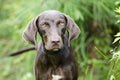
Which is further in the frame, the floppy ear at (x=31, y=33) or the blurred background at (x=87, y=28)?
the blurred background at (x=87, y=28)

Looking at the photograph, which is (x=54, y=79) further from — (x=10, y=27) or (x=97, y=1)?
(x=10, y=27)

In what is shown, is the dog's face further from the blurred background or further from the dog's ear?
the blurred background

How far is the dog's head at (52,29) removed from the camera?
6.46m

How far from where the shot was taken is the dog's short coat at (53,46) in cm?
658

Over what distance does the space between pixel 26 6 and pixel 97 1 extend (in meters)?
1.51

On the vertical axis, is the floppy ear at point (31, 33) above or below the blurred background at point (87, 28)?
above

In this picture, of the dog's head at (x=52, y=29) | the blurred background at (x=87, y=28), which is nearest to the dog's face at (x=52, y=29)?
the dog's head at (x=52, y=29)

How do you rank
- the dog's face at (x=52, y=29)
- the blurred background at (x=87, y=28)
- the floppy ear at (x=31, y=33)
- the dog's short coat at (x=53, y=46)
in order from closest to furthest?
the dog's face at (x=52, y=29), the dog's short coat at (x=53, y=46), the floppy ear at (x=31, y=33), the blurred background at (x=87, y=28)

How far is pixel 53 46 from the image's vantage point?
645cm

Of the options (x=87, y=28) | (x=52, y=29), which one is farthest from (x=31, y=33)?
(x=87, y=28)

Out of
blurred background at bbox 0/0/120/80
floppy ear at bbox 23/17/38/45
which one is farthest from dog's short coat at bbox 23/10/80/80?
blurred background at bbox 0/0/120/80

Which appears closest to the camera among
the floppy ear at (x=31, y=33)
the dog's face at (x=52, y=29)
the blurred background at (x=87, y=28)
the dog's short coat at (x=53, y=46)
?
the dog's face at (x=52, y=29)

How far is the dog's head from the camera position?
6457mm

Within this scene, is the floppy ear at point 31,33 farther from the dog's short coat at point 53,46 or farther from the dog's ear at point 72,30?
the dog's ear at point 72,30
